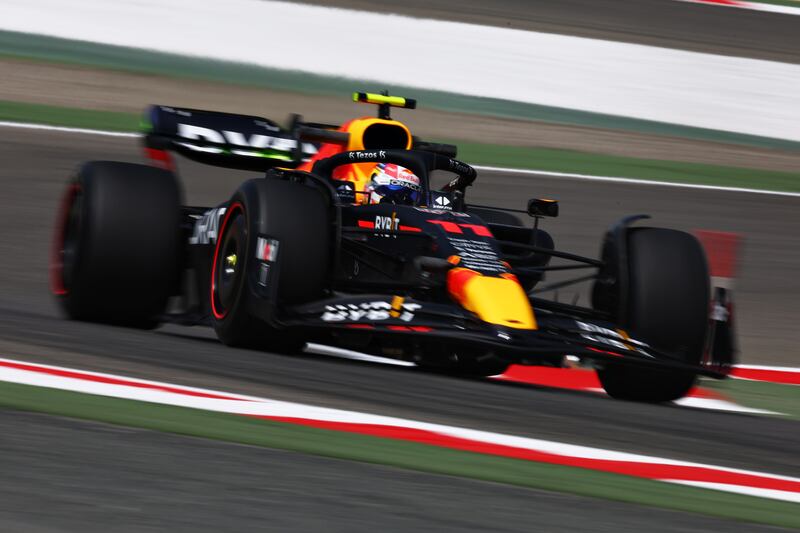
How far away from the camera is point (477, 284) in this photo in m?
5.91

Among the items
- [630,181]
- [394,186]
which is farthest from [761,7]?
[394,186]

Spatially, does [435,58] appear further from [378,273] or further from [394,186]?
[378,273]

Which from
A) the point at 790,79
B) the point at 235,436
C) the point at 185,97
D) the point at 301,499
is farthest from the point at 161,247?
the point at 790,79

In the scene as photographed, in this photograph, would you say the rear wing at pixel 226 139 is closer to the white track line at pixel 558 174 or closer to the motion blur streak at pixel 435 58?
the white track line at pixel 558 174

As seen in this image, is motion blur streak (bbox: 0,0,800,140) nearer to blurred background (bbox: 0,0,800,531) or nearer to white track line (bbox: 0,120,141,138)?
blurred background (bbox: 0,0,800,531)

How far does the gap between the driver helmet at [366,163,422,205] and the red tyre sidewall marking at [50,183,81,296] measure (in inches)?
65.0

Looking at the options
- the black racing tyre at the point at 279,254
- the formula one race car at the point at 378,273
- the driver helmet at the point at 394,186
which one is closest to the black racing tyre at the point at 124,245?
the formula one race car at the point at 378,273

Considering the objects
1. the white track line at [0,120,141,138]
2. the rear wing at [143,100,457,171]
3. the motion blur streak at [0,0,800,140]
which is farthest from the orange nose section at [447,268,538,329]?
→ the motion blur streak at [0,0,800,140]

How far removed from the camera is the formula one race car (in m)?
5.83

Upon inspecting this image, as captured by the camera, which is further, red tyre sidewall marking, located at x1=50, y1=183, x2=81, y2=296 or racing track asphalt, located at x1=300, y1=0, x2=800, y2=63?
racing track asphalt, located at x1=300, y1=0, x2=800, y2=63

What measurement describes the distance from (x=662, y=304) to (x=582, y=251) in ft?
15.8

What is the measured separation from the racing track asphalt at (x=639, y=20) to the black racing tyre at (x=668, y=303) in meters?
10.5

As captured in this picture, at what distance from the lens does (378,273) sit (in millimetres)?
6750

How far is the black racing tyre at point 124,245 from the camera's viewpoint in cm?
684
